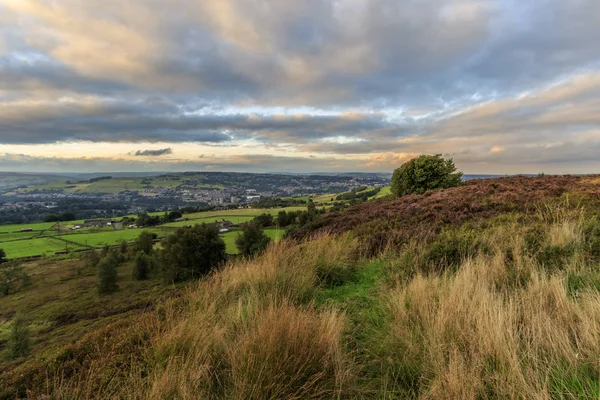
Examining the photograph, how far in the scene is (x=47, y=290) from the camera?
46062mm

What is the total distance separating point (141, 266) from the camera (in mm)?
49812

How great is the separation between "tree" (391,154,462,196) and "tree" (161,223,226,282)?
94.7ft

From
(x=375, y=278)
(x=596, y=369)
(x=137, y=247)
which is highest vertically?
(x=596, y=369)

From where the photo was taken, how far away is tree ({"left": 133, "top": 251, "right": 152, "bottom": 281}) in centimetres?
4936

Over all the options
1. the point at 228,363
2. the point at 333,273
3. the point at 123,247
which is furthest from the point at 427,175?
the point at 123,247

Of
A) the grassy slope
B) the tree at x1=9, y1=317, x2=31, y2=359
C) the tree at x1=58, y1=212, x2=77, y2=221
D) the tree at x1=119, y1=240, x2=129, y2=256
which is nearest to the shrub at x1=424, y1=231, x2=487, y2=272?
the grassy slope

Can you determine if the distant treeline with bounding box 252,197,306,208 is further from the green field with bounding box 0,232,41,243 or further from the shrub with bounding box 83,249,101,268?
the green field with bounding box 0,232,41,243

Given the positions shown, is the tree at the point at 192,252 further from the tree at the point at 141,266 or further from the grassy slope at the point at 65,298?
the tree at the point at 141,266

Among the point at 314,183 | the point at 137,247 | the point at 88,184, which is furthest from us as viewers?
the point at 88,184

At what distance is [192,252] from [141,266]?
1559 cm

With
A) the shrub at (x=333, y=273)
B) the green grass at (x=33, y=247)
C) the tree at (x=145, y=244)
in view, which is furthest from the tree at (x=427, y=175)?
the green grass at (x=33, y=247)

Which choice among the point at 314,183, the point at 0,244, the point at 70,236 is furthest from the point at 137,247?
the point at 314,183

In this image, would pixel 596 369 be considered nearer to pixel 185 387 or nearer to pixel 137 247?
pixel 185 387

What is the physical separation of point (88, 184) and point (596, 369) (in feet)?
807
